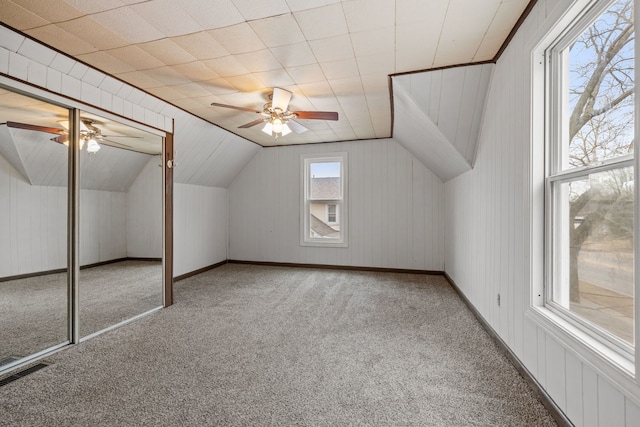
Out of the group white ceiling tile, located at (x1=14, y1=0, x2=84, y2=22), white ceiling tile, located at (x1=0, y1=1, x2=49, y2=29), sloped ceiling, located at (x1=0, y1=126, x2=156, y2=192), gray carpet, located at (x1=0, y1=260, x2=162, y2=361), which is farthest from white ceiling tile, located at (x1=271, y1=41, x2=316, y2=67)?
gray carpet, located at (x1=0, y1=260, x2=162, y2=361)

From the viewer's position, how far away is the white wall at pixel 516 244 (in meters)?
1.28

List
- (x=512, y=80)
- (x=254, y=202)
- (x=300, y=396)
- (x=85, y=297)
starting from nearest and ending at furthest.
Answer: (x=300, y=396), (x=512, y=80), (x=85, y=297), (x=254, y=202)

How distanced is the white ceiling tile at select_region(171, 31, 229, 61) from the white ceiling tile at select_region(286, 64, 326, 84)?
0.61 metres

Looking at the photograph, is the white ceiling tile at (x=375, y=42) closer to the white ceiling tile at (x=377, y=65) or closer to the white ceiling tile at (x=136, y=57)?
the white ceiling tile at (x=377, y=65)

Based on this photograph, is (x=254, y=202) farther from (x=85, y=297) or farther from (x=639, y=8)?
(x=639, y=8)

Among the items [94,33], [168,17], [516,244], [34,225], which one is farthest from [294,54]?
[34,225]

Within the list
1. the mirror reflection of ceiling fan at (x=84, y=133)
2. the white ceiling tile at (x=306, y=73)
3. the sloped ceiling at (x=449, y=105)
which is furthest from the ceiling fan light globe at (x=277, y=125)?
the mirror reflection of ceiling fan at (x=84, y=133)

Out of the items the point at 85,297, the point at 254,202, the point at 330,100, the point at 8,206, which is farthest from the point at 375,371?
the point at 254,202

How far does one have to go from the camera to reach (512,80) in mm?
2025

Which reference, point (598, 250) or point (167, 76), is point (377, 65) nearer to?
point (167, 76)

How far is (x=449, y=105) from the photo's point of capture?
2746mm

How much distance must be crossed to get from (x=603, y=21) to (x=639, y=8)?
1.26ft

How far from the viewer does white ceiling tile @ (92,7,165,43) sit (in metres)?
1.86

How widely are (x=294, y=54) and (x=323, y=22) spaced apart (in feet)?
1.55
